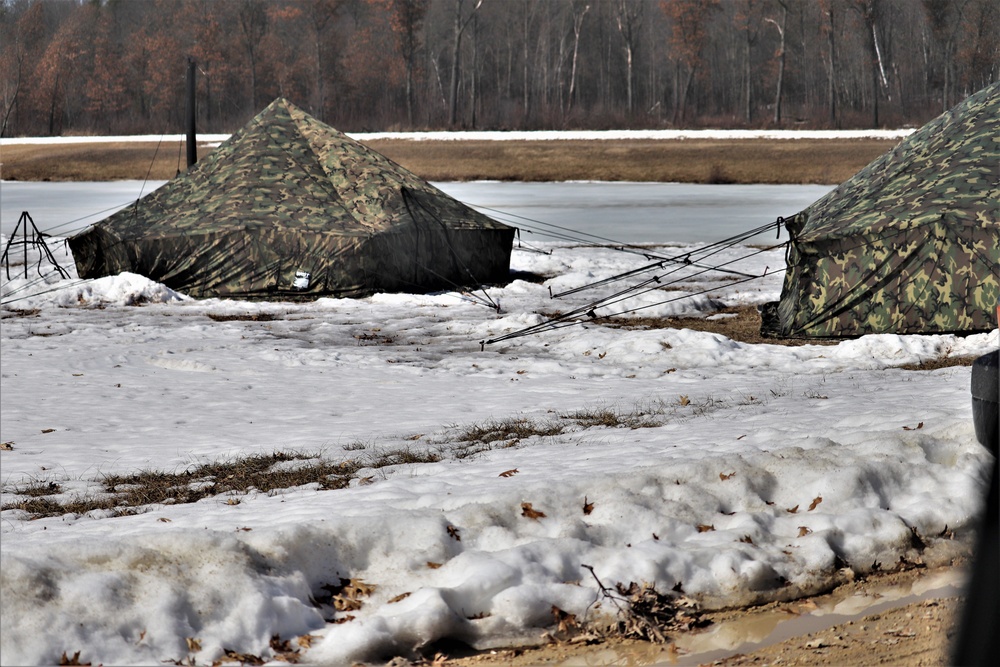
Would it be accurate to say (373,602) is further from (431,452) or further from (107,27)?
(107,27)

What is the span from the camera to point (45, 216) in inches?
1085

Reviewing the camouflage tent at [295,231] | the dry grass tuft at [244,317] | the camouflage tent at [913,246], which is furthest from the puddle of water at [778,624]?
the camouflage tent at [295,231]

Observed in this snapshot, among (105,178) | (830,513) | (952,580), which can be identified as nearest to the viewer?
(952,580)

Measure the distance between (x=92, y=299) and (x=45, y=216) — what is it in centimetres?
1377

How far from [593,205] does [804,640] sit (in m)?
26.2

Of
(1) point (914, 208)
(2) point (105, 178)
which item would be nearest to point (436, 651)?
(1) point (914, 208)

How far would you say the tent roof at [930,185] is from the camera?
37.8ft

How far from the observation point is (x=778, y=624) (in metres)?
4.75

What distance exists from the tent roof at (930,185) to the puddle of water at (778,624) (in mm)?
7096

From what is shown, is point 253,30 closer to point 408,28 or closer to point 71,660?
point 408,28

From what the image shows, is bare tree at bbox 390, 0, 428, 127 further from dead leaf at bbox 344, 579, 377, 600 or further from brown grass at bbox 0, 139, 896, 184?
dead leaf at bbox 344, 579, 377, 600

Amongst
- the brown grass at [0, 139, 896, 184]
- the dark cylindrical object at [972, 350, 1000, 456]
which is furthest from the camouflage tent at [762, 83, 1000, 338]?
the brown grass at [0, 139, 896, 184]

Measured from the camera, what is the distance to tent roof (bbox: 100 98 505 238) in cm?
1594

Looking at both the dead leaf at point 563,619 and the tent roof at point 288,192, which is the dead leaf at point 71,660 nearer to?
the dead leaf at point 563,619
